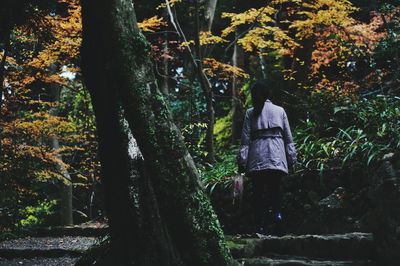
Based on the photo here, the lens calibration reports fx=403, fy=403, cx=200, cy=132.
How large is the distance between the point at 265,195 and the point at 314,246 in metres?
1.18

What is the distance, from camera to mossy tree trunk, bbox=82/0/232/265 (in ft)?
11.1

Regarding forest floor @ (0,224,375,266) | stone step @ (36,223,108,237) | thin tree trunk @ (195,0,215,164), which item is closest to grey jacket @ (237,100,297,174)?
forest floor @ (0,224,375,266)

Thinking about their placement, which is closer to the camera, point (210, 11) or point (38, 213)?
point (210, 11)

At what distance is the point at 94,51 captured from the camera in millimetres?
3678

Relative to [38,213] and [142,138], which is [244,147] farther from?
[38,213]

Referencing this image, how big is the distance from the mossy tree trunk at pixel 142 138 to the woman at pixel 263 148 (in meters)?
1.70

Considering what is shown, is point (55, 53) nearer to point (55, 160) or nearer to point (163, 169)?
point (55, 160)

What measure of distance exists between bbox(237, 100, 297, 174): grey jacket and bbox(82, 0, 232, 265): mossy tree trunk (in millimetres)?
1660

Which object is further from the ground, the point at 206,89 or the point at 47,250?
the point at 206,89

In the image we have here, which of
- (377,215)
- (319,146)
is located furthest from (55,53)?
(377,215)

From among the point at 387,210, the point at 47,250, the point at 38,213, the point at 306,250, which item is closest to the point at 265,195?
the point at 306,250

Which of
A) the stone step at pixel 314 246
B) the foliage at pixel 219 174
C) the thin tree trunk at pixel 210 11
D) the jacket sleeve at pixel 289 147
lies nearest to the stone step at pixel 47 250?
the foliage at pixel 219 174

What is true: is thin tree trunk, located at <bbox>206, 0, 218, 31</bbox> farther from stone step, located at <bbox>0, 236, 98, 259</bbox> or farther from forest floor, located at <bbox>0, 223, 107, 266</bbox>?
stone step, located at <bbox>0, 236, 98, 259</bbox>

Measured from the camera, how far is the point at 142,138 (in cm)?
351
